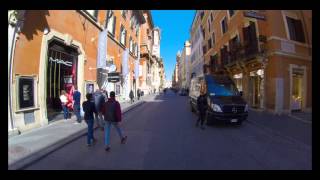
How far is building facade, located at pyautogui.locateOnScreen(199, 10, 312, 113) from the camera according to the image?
16578 millimetres

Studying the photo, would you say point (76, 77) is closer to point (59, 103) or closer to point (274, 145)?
point (59, 103)

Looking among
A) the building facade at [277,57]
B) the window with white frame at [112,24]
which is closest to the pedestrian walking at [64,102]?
the building facade at [277,57]

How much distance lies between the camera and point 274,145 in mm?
8016

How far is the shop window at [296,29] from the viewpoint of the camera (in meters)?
17.7

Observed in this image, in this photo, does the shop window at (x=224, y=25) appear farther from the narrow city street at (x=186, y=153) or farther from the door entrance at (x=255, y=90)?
the narrow city street at (x=186, y=153)

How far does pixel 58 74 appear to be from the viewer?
45.3ft

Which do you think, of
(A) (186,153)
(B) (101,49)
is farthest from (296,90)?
(A) (186,153)

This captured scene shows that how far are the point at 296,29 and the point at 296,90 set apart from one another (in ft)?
13.9

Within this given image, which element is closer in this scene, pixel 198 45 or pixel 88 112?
pixel 88 112

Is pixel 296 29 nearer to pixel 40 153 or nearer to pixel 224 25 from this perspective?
pixel 224 25
